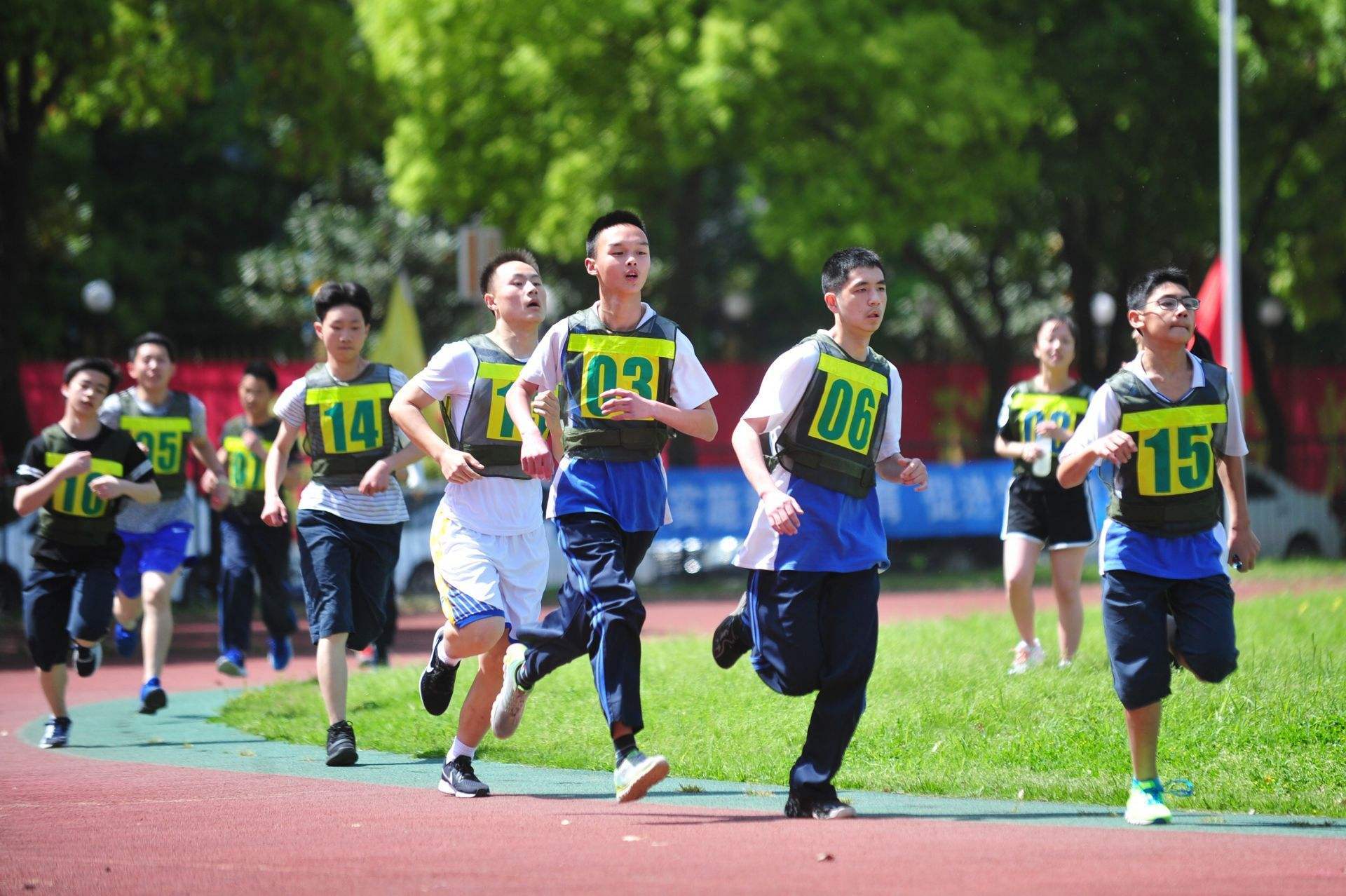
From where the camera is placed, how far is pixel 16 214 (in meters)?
22.5

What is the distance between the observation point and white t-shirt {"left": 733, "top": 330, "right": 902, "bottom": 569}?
6.50 meters

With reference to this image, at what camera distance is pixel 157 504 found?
36.5 feet

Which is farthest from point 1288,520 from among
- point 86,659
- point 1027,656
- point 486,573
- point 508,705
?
point 486,573

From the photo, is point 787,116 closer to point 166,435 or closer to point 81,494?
point 166,435

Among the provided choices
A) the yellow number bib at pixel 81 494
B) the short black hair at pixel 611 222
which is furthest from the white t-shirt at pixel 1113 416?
the yellow number bib at pixel 81 494

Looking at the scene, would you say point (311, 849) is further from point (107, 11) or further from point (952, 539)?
point (952, 539)

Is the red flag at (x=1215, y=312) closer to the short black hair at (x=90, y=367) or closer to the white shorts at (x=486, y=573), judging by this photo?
the short black hair at (x=90, y=367)

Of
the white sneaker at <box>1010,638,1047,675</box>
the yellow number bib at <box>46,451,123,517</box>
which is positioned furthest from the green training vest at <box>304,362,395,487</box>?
the white sneaker at <box>1010,638,1047,675</box>

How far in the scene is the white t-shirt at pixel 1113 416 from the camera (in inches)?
262

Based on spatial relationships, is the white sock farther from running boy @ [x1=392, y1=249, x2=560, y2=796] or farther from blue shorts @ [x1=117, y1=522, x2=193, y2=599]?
blue shorts @ [x1=117, y1=522, x2=193, y2=599]

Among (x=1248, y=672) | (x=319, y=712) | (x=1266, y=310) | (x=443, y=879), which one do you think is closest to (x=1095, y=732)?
(x=1248, y=672)

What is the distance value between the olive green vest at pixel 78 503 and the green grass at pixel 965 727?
138cm

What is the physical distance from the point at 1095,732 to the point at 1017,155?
17511 mm

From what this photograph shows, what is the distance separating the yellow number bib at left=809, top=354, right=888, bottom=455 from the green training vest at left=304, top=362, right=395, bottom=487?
2.75m
